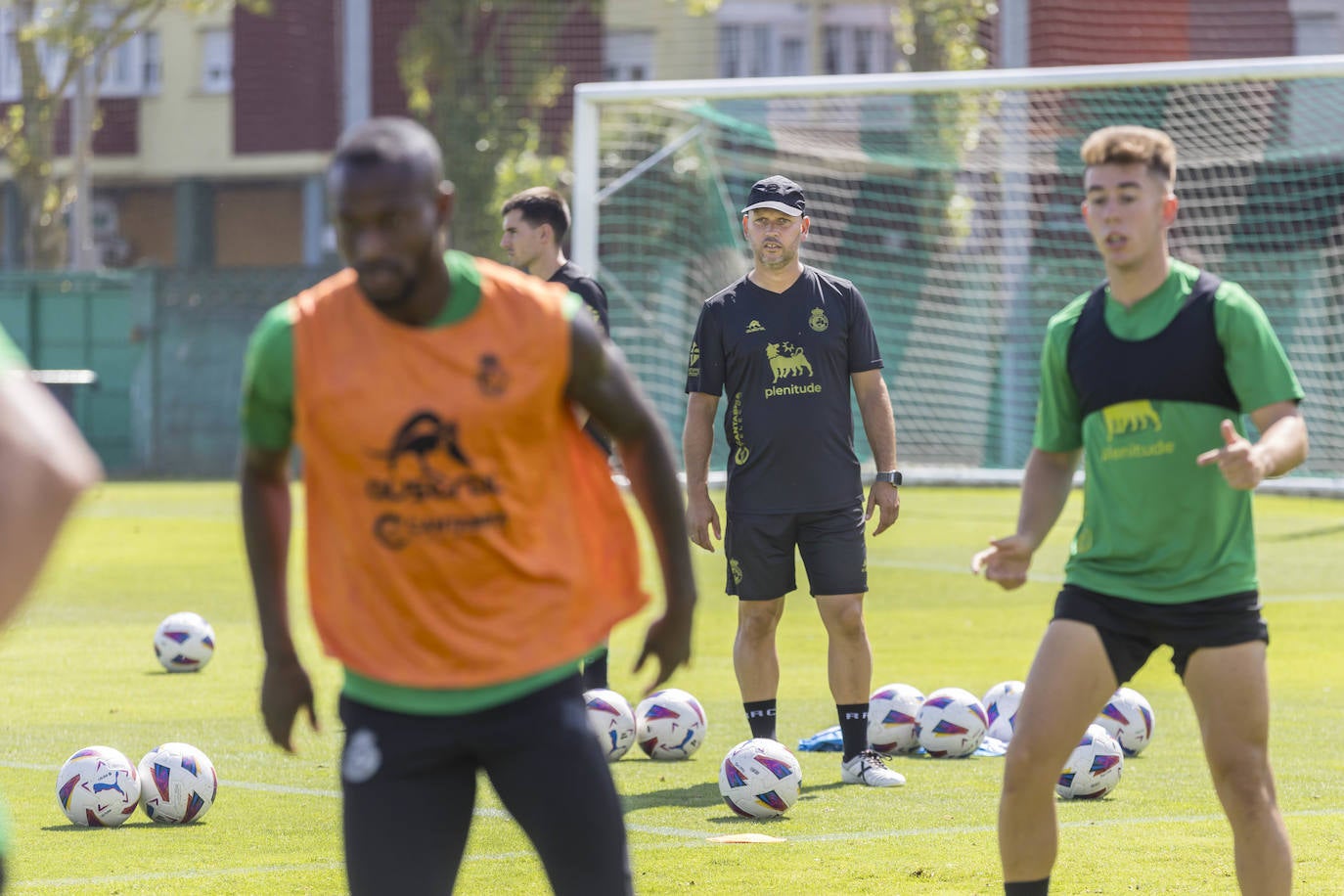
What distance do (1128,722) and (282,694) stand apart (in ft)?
19.2

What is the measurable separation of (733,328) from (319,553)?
16.2 feet

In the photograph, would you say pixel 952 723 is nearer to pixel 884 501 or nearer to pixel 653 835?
pixel 884 501

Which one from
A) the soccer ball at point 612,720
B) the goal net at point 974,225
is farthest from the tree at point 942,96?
the soccer ball at point 612,720

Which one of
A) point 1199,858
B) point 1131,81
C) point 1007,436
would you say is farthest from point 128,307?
point 1199,858

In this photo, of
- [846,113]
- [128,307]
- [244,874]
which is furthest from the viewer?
[128,307]

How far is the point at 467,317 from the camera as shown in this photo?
3.92 meters

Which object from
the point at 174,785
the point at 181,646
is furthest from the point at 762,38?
the point at 174,785

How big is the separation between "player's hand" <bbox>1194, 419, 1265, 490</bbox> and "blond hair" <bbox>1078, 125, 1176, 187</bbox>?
76 centimetres

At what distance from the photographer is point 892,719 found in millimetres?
9148

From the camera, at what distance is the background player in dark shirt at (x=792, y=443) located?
868cm

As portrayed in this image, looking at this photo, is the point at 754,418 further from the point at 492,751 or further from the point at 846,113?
the point at 846,113

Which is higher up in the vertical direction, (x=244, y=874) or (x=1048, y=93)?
(x=1048, y=93)

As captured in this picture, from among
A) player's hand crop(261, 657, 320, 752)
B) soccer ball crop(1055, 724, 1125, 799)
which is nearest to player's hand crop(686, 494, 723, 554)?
soccer ball crop(1055, 724, 1125, 799)

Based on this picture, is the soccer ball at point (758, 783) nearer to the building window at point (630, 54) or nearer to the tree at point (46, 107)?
the tree at point (46, 107)
